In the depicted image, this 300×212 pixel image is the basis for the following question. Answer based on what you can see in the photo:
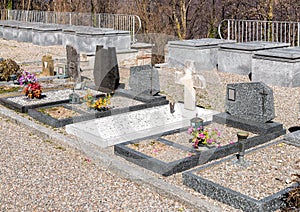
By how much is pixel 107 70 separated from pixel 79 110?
2120mm

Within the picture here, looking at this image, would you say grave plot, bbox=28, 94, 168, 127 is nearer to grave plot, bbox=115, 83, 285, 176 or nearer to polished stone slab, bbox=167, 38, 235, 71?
grave plot, bbox=115, 83, 285, 176

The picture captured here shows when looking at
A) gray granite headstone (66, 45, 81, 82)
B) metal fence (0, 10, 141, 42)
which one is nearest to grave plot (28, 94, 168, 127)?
gray granite headstone (66, 45, 81, 82)

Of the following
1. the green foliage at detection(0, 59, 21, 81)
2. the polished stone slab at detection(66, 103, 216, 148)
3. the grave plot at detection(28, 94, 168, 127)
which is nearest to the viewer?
the polished stone slab at detection(66, 103, 216, 148)

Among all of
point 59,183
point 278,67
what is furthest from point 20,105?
point 278,67

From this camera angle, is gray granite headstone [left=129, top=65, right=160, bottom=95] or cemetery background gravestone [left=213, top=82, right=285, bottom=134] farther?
gray granite headstone [left=129, top=65, right=160, bottom=95]

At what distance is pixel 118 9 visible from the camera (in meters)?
24.6

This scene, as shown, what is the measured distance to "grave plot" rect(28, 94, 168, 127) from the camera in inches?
329

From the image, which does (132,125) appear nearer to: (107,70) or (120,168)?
(120,168)

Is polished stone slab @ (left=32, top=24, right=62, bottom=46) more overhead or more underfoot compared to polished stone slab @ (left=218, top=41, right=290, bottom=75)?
more overhead

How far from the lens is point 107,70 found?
35.9 ft

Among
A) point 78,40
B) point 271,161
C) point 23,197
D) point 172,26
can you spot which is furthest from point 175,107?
point 172,26

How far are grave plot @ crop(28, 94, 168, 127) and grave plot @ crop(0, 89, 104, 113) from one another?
0.09 meters

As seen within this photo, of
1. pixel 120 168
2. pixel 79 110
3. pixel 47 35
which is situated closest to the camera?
pixel 120 168

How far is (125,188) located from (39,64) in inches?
421
